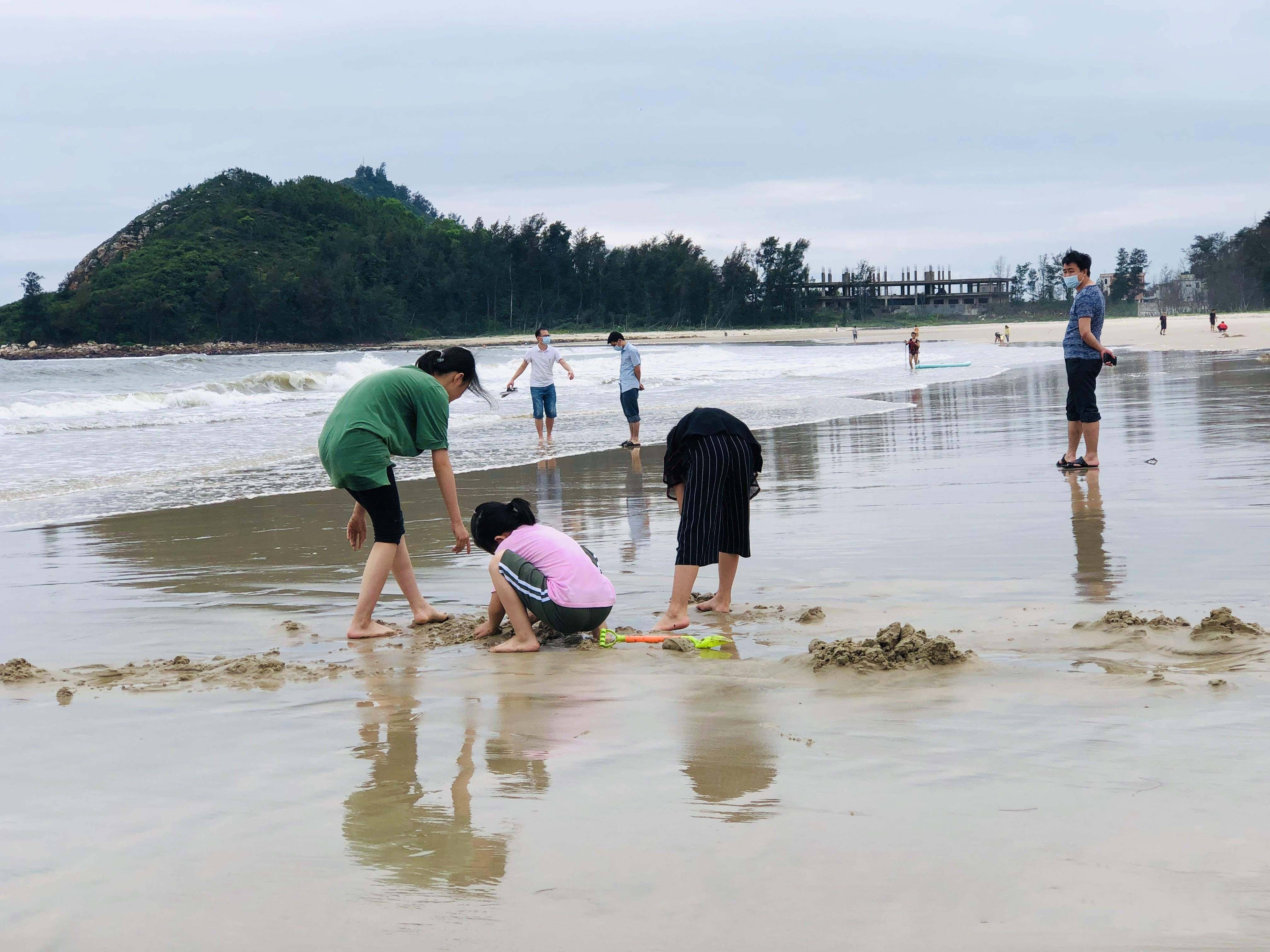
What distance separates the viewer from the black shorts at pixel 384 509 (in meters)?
5.56

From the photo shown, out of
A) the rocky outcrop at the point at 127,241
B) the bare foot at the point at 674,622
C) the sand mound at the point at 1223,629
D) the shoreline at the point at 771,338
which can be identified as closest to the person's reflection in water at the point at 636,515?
the bare foot at the point at 674,622

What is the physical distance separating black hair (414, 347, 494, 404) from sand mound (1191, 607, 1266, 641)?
3.30 metres

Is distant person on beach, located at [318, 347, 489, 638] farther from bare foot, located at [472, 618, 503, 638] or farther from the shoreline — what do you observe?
the shoreline

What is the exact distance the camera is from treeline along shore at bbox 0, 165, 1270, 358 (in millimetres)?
105188

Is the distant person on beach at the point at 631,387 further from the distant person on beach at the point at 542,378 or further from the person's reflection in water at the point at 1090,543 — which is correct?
the person's reflection in water at the point at 1090,543

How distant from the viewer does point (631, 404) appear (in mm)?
15117

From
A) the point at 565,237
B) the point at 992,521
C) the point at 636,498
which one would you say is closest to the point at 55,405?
the point at 636,498

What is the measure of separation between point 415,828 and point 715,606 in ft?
9.36

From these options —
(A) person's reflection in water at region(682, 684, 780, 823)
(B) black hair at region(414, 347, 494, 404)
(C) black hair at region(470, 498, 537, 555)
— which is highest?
(B) black hair at region(414, 347, 494, 404)

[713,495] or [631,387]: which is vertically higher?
[631,387]

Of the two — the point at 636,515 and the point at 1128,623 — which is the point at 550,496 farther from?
the point at 1128,623

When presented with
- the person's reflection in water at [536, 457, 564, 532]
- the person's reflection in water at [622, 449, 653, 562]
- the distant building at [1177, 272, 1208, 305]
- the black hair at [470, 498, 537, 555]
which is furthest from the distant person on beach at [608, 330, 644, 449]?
the distant building at [1177, 272, 1208, 305]

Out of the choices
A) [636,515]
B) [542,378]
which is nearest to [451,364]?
[636,515]

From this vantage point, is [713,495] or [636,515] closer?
[713,495]
